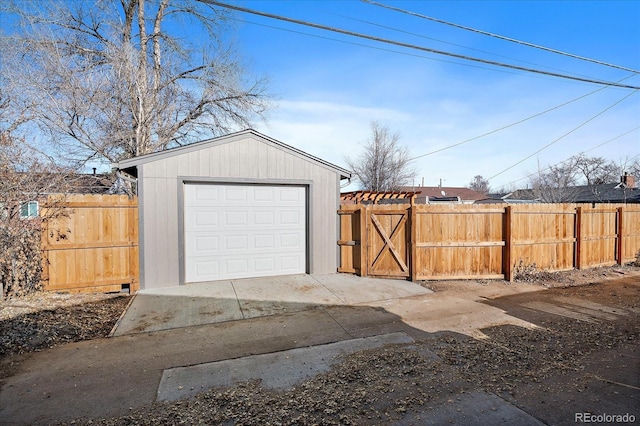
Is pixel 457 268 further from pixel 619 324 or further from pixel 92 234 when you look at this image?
pixel 92 234

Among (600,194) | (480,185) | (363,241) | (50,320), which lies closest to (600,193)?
(600,194)

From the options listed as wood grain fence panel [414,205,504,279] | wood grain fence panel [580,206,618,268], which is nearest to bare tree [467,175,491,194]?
wood grain fence panel [580,206,618,268]

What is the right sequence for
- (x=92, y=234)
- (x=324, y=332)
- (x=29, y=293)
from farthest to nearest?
A: (x=92, y=234) < (x=29, y=293) < (x=324, y=332)

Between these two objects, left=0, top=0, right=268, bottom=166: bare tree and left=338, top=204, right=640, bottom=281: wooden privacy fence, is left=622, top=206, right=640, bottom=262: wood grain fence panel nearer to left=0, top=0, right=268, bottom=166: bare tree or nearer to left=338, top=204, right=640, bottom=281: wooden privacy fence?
left=338, top=204, right=640, bottom=281: wooden privacy fence

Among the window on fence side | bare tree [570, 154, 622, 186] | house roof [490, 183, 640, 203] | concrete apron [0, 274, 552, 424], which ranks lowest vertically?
concrete apron [0, 274, 552, 424]

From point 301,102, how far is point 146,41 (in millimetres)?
6648

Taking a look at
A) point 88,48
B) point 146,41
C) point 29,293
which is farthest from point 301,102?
point 29,293

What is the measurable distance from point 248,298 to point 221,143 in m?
3.37

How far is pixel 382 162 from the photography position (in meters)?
25.1

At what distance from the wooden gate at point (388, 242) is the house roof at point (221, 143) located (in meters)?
1.48

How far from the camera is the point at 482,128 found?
19469 mm

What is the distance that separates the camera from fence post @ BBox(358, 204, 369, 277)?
7420 millimetres

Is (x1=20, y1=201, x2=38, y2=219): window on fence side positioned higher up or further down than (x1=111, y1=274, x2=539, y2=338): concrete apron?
higher up

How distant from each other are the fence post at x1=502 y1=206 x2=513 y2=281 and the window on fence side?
9651mm
